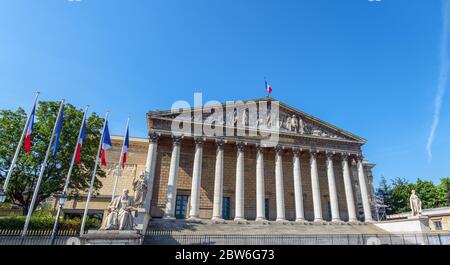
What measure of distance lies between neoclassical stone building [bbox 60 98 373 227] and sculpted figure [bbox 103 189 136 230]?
26.1 ft

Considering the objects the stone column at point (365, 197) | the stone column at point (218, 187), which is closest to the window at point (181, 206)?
the stone column at point (218, 187)

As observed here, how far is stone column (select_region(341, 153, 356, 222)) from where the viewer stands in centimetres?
2603

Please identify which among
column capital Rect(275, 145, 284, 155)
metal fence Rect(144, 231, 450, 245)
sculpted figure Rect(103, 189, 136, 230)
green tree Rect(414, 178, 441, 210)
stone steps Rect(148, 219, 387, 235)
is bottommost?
metal fence Rect(144, 231, 450, 245)

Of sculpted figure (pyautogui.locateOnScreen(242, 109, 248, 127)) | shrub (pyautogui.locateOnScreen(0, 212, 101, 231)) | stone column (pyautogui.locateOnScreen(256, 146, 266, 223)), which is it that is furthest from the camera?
sculpted figure (pyautogui.locateOnScreen(242, 109, 248, 127))

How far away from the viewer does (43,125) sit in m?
18.7

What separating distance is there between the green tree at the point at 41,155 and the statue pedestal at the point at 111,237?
9.81 meters

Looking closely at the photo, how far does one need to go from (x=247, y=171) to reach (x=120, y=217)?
16854mm

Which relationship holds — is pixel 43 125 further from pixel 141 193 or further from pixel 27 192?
pixel 141 193

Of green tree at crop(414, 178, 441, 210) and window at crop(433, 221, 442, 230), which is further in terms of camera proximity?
green tree at crop(414, 178, 441, 210)

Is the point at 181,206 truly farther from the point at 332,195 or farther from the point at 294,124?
the point at 332,195

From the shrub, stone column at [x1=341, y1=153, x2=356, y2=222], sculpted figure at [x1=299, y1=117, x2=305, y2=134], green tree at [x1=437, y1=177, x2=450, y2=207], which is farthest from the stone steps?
green tree at [x1=437, y1=177, x2=450, y2=207]

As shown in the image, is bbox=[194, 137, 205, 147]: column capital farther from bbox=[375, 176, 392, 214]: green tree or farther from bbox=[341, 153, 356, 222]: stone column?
bbox=[375, 176, 392, 214]: green tree

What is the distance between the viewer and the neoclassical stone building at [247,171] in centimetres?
2330
